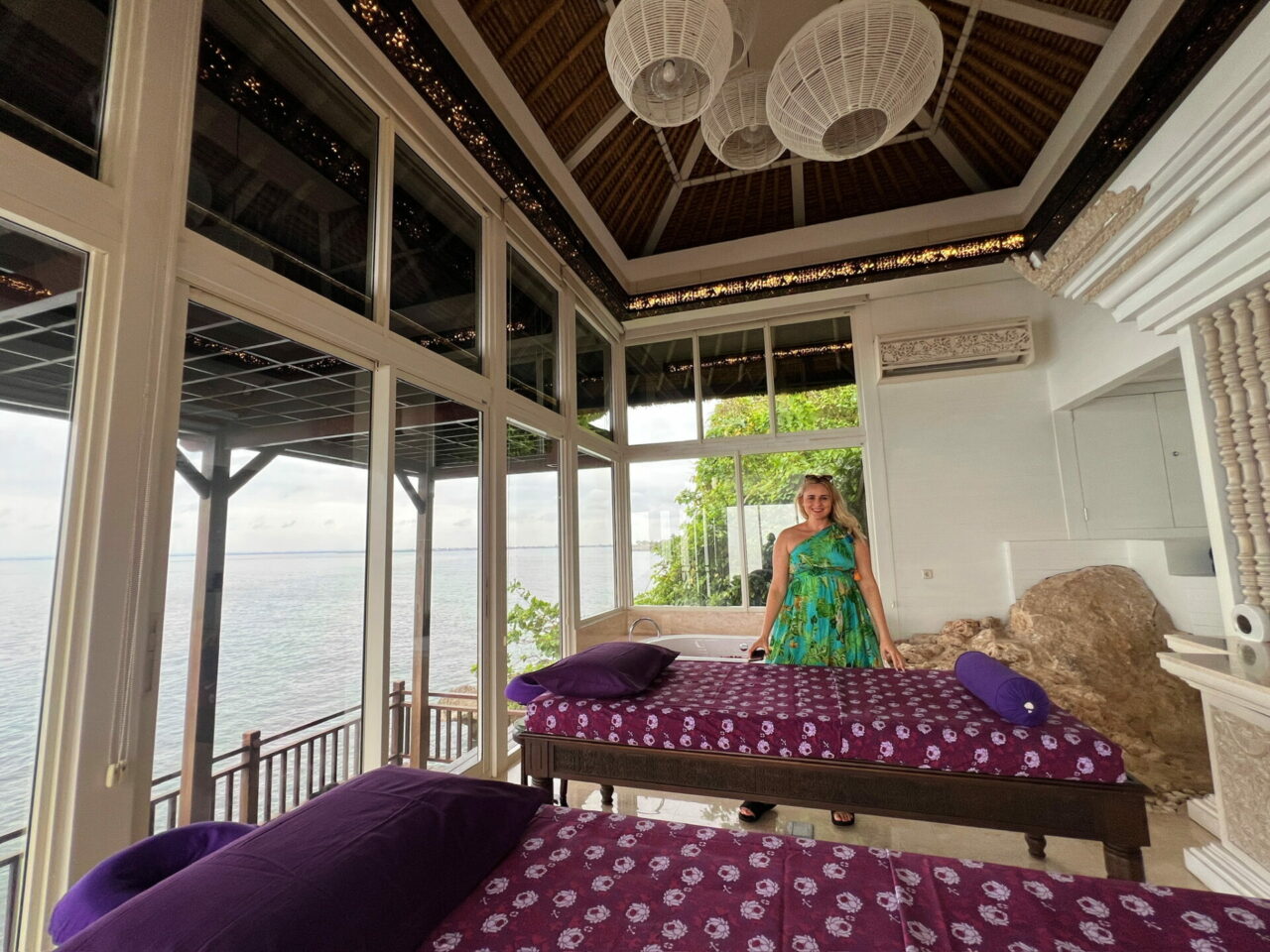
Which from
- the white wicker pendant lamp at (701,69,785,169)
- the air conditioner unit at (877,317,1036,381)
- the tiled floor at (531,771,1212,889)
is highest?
the white wicker pendant lamp at (701,69,785,169)

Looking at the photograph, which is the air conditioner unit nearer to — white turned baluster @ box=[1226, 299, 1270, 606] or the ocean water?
white turned baluster @ box=[1226, 299, 1270, 606]

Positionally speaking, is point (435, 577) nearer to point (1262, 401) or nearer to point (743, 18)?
point (743, 18)

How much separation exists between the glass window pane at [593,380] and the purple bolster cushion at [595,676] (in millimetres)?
2672

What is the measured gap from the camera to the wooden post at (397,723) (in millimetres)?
2451

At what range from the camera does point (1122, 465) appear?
4086mm

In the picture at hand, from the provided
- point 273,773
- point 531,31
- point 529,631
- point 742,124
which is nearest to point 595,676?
point 273,773

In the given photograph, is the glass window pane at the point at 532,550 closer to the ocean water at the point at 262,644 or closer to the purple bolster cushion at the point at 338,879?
the ocean water at the point at 262,644

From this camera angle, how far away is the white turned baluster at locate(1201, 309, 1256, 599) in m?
2.30

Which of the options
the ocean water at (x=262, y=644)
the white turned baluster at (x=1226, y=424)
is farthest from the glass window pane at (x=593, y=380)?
the white turned baluster at (x=1226, y=424)

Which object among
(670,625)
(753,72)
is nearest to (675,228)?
(753,72)

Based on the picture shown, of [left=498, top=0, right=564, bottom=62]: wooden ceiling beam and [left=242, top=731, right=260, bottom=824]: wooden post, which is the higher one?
[left=498, top=0, right=564, bottom=62]: wooden ceiling beam

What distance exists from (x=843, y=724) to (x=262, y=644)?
205cm

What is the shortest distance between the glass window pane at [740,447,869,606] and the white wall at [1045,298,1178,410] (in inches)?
62.2

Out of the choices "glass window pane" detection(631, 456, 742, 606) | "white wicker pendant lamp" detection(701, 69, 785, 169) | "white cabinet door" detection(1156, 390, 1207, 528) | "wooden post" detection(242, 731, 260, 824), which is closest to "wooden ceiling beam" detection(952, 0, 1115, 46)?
"white wicker pendant lamp" detection(701, 69, 785, 169)
